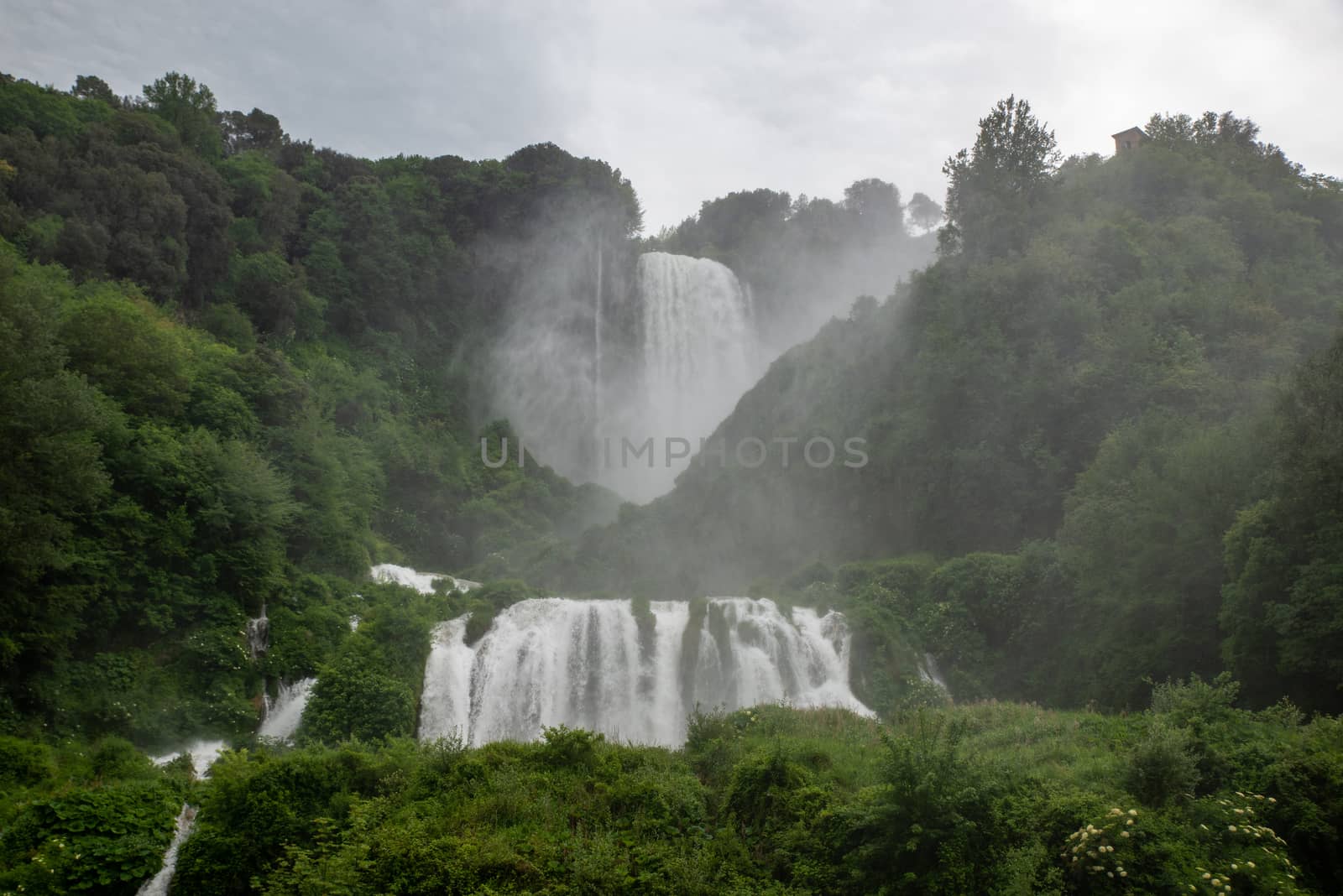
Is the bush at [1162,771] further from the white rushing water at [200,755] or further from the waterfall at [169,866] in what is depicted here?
the white rushing water at [200,755]

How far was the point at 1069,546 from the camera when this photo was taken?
25.2 meters

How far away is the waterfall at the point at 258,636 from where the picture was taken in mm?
22578

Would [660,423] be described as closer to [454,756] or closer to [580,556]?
[580,556]

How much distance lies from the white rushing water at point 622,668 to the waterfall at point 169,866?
8384mm

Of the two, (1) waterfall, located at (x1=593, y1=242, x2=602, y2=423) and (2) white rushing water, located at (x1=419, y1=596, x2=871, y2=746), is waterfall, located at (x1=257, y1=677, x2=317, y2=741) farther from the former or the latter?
(1) waterfall, located at (x1=593, y1=242, x2=602, y2=423)

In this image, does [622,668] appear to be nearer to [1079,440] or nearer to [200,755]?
[200,755]

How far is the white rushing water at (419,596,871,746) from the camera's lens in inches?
923

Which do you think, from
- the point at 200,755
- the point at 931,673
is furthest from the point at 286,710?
the point at 931,673

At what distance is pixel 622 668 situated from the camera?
2483cm

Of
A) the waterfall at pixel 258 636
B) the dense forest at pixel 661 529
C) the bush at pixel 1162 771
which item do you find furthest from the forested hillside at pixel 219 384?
the bush at pixel 1162 771

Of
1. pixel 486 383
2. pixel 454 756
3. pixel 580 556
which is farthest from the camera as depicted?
pixel 486 383

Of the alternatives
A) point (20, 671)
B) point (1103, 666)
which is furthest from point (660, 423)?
point (20, 671)

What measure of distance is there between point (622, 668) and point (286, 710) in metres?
8.67

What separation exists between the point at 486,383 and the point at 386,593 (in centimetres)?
2585
